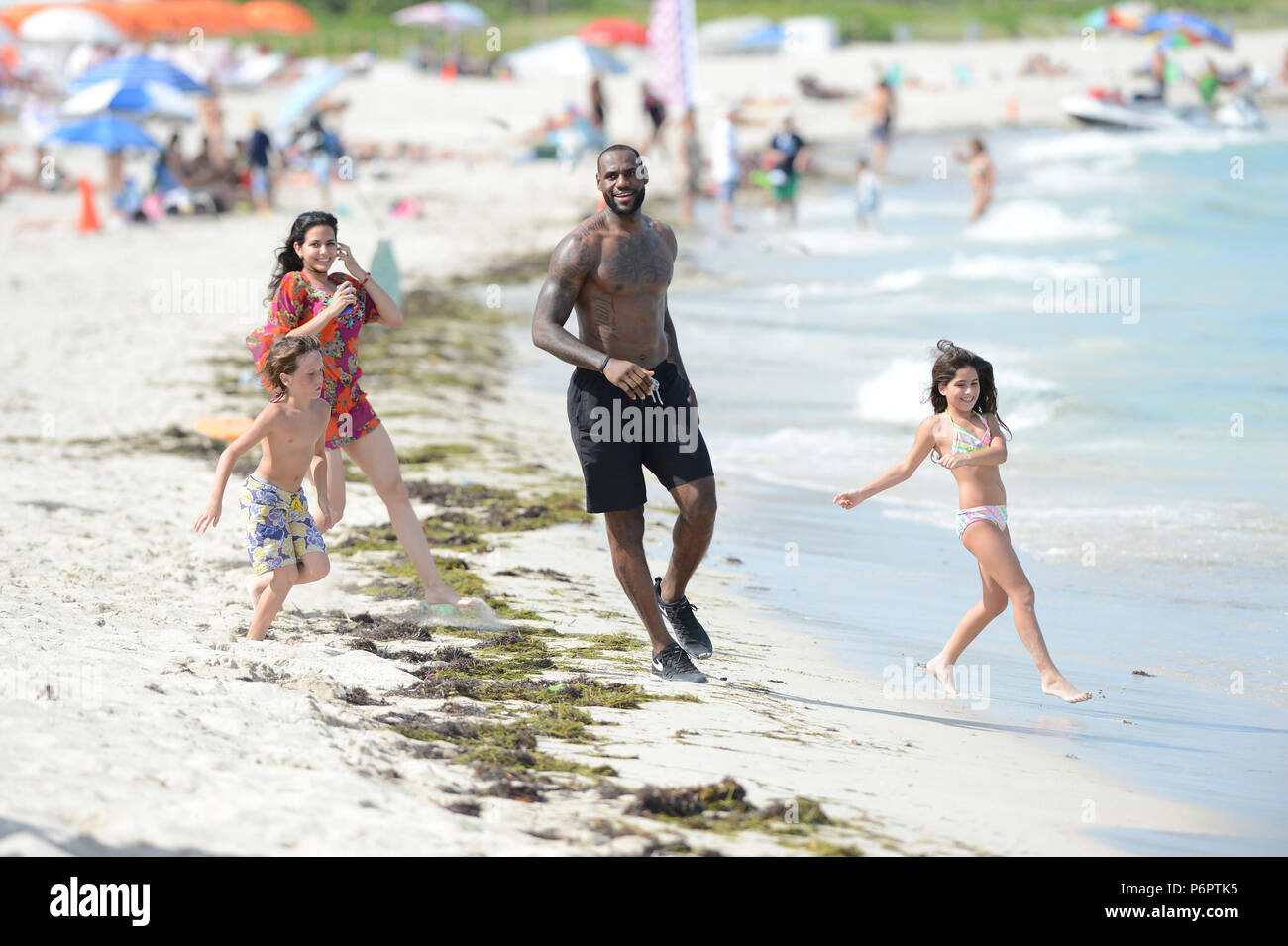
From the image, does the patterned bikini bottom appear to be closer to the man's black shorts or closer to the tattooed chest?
the man's black shorts

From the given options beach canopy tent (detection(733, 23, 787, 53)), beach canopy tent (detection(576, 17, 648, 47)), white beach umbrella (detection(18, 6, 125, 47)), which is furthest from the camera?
beach canopy tent (detection(733, 23, 787, 53))

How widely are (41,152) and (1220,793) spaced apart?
2814cm

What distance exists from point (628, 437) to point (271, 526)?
1336 millimetres

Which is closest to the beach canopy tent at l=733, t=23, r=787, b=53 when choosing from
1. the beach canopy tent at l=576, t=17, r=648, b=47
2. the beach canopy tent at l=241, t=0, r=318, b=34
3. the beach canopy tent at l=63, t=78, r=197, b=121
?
the beach canopy tent at l=576, t=17, r=648, b=47

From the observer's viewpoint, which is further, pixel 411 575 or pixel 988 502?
pixel 411 575

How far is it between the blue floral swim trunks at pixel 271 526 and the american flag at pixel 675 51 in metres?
22.6

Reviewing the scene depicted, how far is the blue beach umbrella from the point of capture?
2194cm

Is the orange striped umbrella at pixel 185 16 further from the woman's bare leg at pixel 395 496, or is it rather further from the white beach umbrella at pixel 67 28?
the woman's bare leg at pixel 395 496

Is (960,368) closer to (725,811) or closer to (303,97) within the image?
(725,811)

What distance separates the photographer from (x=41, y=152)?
27953 millimetres

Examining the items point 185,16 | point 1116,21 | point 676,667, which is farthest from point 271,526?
point 1116,21

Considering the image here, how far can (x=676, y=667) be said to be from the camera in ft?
16.8
